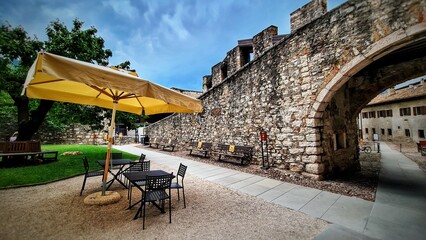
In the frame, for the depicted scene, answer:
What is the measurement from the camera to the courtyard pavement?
279cm

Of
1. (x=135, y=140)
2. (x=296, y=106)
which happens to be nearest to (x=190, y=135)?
(x=296, y=106)

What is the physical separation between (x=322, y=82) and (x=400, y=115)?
86.2 feet

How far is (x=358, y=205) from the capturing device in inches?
150

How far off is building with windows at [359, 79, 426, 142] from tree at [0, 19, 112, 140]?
25.0 m

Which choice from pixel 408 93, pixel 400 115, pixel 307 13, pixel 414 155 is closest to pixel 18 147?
pixel 307 13

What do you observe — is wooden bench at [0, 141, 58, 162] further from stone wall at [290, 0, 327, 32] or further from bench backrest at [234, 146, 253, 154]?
stone wall at [290, 0, 327, 32]

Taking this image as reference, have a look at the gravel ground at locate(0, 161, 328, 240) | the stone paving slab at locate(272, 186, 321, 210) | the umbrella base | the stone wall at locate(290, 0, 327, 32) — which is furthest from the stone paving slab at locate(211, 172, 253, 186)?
the stone wall at locate(290, 0, 327, 32)

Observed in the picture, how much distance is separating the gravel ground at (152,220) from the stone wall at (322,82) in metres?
3.12

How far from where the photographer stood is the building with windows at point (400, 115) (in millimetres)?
19797

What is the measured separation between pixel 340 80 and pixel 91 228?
6.86 meters

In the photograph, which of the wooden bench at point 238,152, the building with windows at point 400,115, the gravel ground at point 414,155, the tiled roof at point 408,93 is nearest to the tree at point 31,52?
the wooden bench at point 238,152

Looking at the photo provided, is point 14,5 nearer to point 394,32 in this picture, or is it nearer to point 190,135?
point 190,135

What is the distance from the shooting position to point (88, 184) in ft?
17.0

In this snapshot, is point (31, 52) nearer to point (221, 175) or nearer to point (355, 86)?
point (221, 175)
